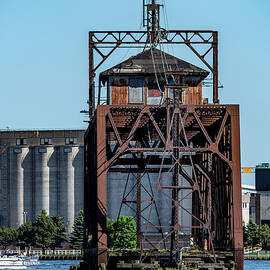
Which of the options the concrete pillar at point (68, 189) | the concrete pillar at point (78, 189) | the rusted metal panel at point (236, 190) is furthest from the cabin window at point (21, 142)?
the rusted metal panel at point (236, 190)

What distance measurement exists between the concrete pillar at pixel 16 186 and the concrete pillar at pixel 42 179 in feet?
9.30

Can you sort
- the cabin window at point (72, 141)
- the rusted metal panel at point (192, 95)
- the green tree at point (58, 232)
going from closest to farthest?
the rusted metal panel at point (192, 95) < the green tree at point (58, 232) < the cabin window at point (72, 141)

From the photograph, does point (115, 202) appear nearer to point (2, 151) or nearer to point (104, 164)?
point (2, 151)

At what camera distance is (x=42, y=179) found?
192 m

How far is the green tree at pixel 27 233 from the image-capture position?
586ft

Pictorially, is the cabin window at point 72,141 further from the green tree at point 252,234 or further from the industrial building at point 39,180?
the green tree at point 252,234

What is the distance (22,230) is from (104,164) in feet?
408

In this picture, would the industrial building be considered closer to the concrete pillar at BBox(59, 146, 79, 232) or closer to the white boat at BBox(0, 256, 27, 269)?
the concrete pillar at BBox(59, 146, 79, 232)

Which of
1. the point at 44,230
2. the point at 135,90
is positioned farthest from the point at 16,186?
the point at 135,90

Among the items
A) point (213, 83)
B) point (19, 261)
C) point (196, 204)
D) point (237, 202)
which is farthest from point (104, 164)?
point (19, 261)

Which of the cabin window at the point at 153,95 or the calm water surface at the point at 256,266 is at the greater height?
the cabin window at the point at 153,95

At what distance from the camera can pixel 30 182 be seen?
632ft

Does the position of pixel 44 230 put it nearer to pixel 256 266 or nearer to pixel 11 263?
pixel 11 263

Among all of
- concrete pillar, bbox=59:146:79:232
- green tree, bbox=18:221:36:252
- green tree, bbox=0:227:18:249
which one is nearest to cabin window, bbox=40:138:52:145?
concrete pillar, bbox=59:146:79:232
